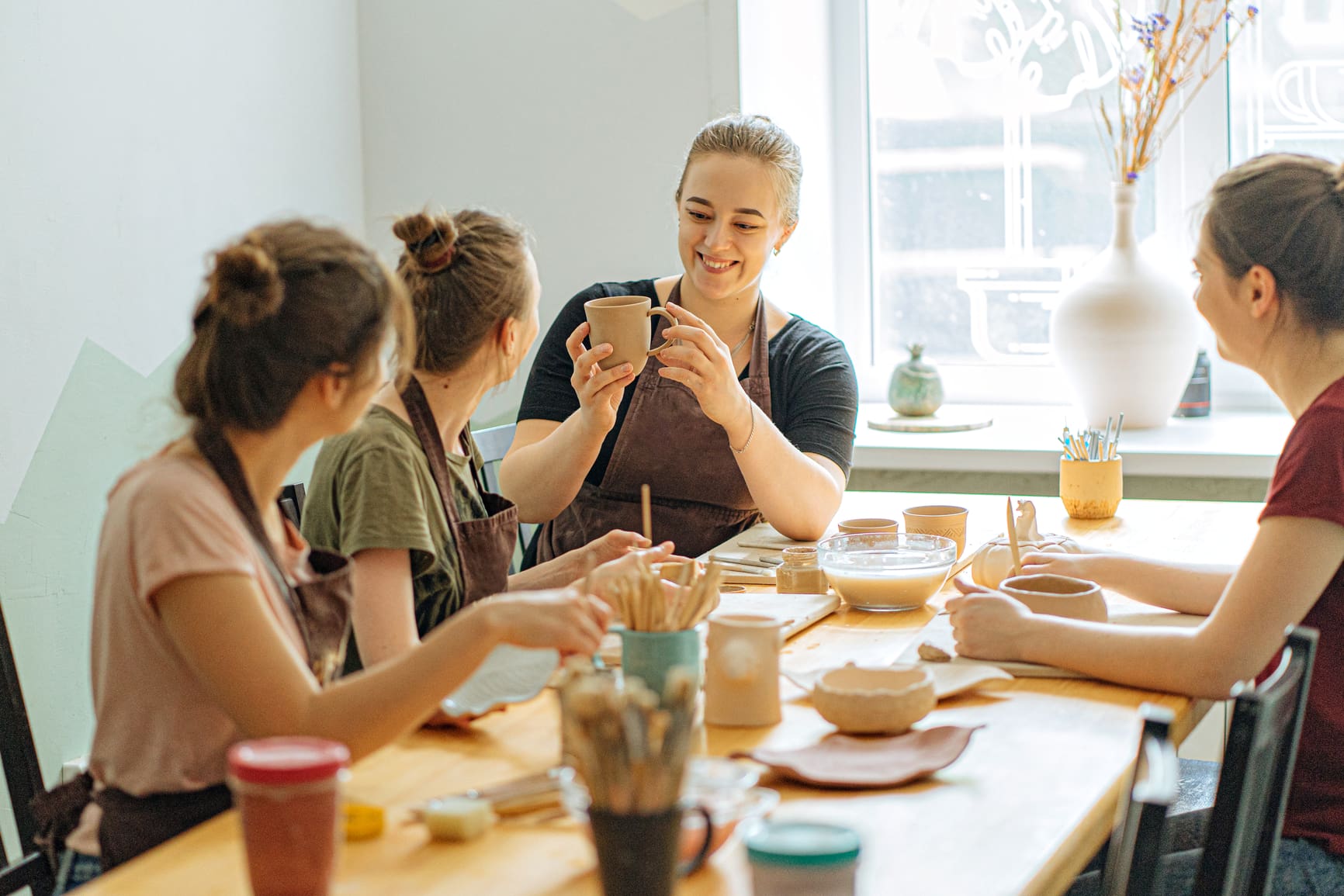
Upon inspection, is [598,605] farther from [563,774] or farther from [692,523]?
[692,523]

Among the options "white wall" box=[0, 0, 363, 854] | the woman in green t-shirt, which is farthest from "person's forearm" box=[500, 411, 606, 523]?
"white wall" box=[0, 0, 363, 854]

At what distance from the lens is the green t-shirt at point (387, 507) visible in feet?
5.03

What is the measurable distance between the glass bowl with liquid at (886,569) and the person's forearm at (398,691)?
2.35 feet

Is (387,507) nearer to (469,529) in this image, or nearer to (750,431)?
(469,529)

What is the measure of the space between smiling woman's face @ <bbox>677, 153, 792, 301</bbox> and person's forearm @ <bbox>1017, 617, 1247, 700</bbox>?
1040 millimetres

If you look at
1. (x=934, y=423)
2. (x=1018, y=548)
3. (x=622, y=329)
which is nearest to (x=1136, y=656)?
(x=1018, y=548)

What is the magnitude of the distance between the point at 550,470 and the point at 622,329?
12.3 inches

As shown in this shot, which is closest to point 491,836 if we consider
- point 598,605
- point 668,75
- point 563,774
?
point 563,774

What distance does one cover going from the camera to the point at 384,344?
1320 millimetres

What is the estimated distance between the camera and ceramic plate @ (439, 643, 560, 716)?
54.3 inches

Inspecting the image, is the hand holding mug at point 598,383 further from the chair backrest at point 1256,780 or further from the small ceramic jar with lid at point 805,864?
the small ceramic jar with lid at point 805,864

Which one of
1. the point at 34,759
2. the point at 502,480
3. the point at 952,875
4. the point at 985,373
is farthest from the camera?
the point at 985,373

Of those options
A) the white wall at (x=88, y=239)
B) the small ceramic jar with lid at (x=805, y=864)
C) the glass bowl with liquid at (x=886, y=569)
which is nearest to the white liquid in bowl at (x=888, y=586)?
the glass bowl with liquid at (x=886, y=569)

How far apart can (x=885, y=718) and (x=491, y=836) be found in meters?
0.40
